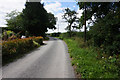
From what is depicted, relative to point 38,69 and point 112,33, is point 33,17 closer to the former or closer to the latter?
point 38,69

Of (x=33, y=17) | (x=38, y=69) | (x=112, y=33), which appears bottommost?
(x=38, y=69)

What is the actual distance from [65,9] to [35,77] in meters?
27.6

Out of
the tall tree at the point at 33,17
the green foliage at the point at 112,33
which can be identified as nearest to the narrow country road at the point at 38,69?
the green foliage at the point at 112,33

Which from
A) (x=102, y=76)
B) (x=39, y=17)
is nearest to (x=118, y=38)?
(x=102, y=76)

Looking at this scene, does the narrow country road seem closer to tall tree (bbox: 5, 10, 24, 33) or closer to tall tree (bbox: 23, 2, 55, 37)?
tall tree (bbox: 23, 2, 55, 37)

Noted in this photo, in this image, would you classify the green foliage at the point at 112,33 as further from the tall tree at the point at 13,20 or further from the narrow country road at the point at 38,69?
the tall tree at the point at 13,20

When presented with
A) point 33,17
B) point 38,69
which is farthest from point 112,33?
point 33,17

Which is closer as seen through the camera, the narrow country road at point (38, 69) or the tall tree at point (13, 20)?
the narrow country road at point (38, 69)

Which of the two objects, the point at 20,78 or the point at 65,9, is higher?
the point at 65,9

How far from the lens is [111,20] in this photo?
5238 mm

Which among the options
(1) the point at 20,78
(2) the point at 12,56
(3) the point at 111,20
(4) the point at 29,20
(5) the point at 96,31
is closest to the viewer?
(1) the point at 20,78

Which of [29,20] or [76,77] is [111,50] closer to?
[76,77]

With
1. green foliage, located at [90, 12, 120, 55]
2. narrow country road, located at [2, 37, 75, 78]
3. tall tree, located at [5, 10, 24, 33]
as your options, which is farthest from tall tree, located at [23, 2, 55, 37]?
green foliage, located at [90, 12, 120, 55]

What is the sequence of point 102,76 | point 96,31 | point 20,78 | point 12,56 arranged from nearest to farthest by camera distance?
point 102,76 < point 20,78 < point 12,56 < point 96,31
